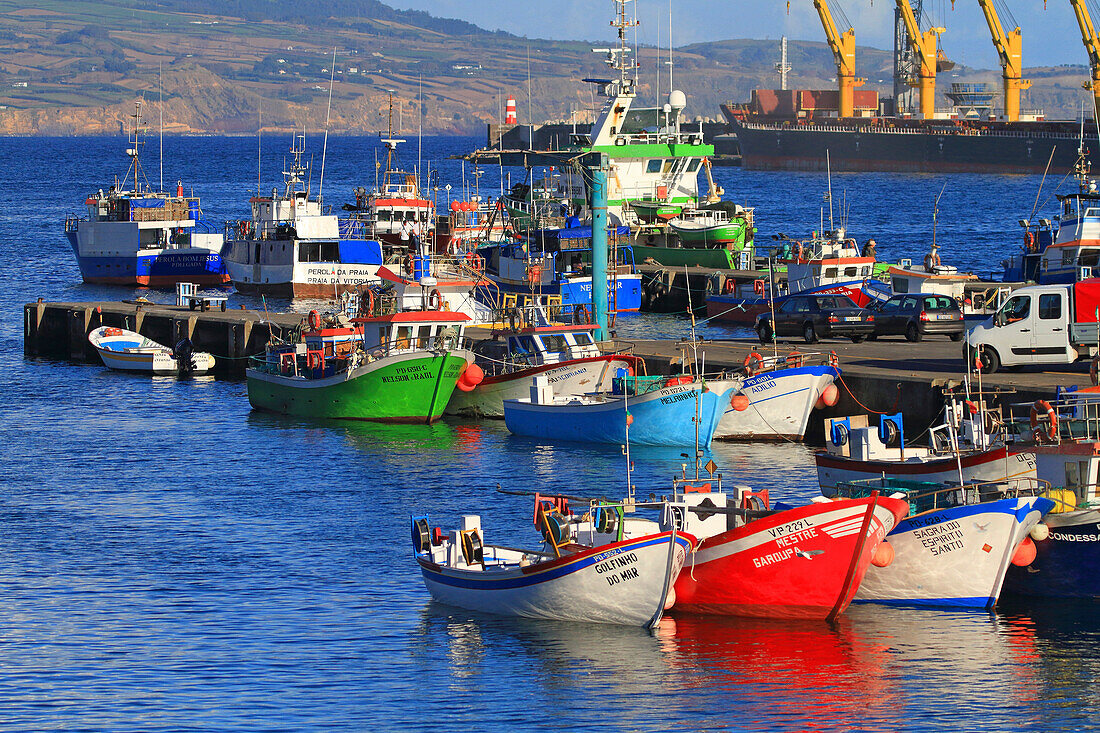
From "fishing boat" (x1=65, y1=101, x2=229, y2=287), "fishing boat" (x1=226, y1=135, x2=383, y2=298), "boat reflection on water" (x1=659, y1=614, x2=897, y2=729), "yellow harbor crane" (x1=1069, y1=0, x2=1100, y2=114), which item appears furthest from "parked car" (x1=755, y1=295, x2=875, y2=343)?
"yellow harbor crane" (x1=1069, y1=0, x2=1100, y2=114)

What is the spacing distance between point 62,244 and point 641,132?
52452 mm

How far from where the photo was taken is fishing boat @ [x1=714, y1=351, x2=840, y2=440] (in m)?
38.7

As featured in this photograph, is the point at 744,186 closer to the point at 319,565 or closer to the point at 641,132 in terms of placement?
the point at 641,132

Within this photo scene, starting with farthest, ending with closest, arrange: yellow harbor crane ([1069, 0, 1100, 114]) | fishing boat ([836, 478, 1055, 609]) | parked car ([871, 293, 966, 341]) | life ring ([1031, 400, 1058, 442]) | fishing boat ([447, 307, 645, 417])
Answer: yellow harbor crane ([1069, 0, 1100, 114])
parked car ([871, 293, 966, 341])
fishing boat ([447, 307, 645, 417])
life ring ([1031, 400, 1058, 442])
fishing boat ([836, 478, 1055, 609])

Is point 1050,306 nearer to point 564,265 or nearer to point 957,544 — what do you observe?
point 957,544

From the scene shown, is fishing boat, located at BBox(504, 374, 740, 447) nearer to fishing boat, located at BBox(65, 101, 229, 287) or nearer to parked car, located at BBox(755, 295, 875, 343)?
parked car, located at BBox(755, 295, 875, 343)

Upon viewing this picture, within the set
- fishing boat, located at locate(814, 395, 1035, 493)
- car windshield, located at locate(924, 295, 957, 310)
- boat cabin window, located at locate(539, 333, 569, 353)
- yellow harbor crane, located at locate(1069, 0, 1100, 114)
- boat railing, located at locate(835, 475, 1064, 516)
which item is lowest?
boat railing, located at locate(835, 475, 1064, 516)

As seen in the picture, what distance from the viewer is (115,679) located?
22891mm

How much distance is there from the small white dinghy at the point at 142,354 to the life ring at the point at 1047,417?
35.5 metres

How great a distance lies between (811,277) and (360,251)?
2518cm

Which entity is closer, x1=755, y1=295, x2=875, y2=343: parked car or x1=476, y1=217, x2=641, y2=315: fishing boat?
x1=755, y1=295, x2=875, y2=343: parked car

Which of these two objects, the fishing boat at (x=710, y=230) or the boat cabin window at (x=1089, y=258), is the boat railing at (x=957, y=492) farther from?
the fishing boat at (x=710, y=230)

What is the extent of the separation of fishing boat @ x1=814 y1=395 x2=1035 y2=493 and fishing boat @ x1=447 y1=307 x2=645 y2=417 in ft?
37.8

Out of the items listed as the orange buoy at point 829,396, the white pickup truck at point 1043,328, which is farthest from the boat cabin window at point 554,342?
the white pickup truck at point 1043,328
